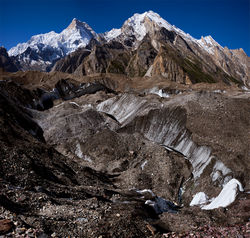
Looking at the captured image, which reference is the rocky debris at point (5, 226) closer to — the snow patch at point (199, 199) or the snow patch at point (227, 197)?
Answer: the snow patch at point (227, 197)

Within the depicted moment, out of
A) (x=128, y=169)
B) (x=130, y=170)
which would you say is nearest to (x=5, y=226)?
(x=130, y=170)

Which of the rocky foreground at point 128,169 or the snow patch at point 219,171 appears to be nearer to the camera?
the rocky foreground at point 128,169

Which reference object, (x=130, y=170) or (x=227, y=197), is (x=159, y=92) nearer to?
(x=130, y=170)

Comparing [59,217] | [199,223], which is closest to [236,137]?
[199,223]

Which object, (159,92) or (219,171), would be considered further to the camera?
(159,92)

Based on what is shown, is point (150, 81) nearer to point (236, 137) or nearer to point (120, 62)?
point (236, 137)

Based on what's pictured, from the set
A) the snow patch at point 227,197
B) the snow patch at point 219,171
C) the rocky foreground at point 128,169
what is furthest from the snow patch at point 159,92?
the snow patch at point 227,197

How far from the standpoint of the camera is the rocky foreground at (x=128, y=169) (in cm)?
968

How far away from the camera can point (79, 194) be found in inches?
543

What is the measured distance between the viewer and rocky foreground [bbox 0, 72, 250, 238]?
381 inches

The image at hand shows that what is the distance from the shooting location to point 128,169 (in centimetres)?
2419

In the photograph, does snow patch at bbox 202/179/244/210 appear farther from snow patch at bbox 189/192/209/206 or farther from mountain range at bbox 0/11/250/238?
snow patch at bbox 189/192/209/206

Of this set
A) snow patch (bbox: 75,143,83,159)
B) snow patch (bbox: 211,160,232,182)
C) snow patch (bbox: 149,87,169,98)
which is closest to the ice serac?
snow patch (bbox: 211,160,232,182)

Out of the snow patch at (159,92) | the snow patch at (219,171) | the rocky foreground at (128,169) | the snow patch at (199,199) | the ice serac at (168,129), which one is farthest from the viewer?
the snow patch at (159,92)
